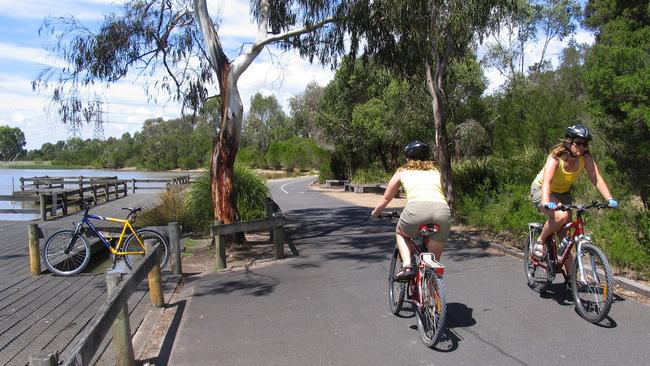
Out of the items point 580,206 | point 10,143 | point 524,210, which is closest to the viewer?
point 580,206

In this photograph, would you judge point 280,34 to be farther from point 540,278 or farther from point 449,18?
point 540,278

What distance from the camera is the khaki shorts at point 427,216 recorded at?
5.26 m

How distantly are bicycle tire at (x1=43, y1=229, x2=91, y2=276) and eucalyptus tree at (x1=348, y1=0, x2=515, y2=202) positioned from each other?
697 cm

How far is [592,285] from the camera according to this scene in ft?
18.2

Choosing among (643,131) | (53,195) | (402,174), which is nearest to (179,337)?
(402,174)

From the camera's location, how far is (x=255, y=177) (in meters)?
16.2

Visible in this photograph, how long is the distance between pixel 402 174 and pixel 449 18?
7.11m

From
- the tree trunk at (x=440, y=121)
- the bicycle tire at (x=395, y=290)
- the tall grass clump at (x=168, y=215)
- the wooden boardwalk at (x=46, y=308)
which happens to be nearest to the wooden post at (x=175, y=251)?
the wooden boardwalk at (x=46, y=308)

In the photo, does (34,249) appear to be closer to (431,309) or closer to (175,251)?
(175,251)

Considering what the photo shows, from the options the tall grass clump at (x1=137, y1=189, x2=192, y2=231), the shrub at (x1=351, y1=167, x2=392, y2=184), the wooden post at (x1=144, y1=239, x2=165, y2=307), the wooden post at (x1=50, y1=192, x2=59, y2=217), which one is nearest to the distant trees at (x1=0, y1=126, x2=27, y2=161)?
the shrub at (x1=351, y1=167, x2=392, y2=184)

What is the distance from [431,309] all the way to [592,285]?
5.46 feet

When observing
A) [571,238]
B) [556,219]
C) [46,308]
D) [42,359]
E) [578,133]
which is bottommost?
[46,308]

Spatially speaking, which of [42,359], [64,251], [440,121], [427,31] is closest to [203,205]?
[64,251]

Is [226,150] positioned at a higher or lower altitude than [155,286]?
higher
